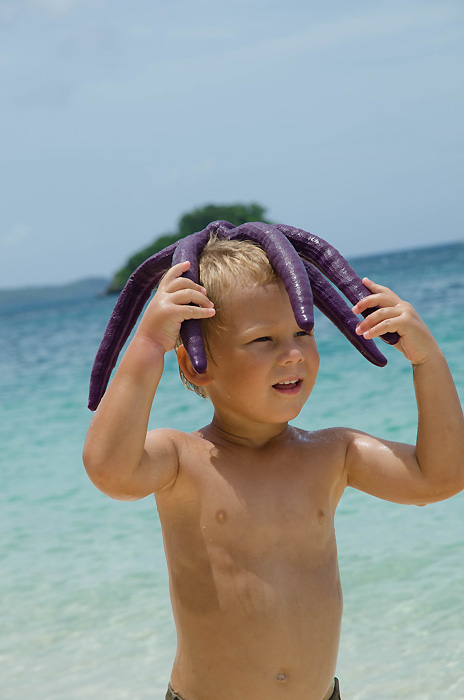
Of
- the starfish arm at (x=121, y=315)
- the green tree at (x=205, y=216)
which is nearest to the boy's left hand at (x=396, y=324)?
the starfish arm at (x=121, y=315)

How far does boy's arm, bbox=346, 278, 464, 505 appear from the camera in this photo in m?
1.96

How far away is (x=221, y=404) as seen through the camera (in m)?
2.09

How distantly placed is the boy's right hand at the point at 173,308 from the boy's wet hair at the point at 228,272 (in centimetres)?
10

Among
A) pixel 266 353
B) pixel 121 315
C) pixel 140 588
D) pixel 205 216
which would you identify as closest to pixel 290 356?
pixel 266 353

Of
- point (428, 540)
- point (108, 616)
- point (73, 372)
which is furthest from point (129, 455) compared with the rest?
point (73, 372)

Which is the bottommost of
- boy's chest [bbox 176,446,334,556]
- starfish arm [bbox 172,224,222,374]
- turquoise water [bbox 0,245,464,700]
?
turquoise water [bbox 0,245,464,700]

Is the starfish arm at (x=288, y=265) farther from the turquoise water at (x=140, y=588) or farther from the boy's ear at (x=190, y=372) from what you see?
the turquoise water at (x=140, y=588)

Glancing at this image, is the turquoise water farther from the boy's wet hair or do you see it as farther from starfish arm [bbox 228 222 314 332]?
starfish arm [bbox 228 222 314 332]

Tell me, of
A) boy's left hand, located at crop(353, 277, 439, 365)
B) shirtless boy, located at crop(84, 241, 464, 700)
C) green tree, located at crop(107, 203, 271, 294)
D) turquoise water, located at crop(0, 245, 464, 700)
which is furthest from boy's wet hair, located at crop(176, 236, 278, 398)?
green tree, located at crop(107, 203, 271, 294)

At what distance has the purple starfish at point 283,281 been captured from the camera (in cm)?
183

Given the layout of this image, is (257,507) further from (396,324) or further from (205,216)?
(205,216)

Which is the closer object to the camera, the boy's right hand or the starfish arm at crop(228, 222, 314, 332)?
the starfish arm at crop(228, 222, 314, 332)

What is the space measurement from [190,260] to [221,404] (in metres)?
0.35

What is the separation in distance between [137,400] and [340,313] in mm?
517
